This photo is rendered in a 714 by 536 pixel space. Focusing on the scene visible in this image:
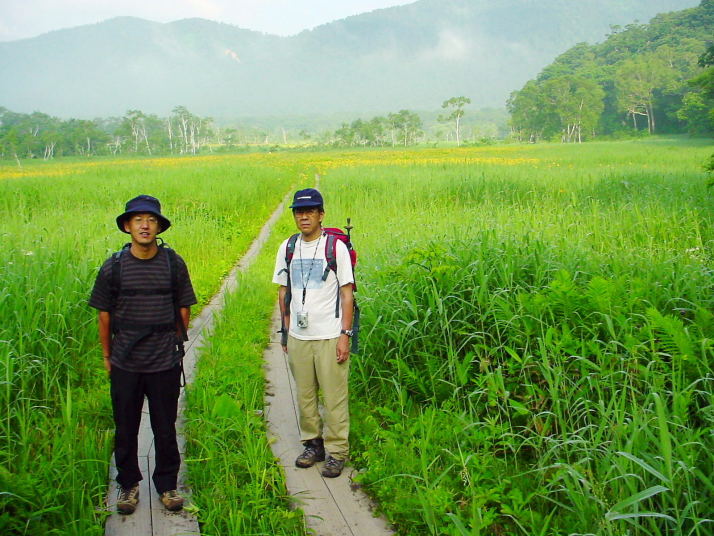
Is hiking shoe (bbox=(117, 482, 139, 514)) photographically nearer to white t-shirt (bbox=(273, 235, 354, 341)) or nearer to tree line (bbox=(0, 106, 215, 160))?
white t-shirt (bbox=(273, 235, 354, 341))

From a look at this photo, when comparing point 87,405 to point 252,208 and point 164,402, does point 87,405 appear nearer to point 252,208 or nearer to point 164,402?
point 164,402

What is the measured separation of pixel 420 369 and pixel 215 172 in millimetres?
17605

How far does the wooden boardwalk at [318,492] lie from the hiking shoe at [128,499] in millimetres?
867

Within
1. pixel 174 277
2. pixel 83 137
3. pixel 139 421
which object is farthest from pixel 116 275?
pixel 83 137

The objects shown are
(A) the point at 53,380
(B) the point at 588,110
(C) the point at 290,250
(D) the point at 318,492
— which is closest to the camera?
(D) the point at 318,492

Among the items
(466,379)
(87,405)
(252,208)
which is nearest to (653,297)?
(466,379)

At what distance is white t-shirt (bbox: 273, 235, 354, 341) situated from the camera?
331 cm

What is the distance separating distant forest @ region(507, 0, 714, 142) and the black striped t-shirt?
217ft

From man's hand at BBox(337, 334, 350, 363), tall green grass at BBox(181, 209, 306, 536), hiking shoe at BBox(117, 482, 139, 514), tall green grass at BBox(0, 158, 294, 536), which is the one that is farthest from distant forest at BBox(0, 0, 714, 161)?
hiking shoe at BBox(117, 482, 139, 514)

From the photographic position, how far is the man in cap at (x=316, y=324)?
3312 millimetres

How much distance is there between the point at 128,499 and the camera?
117 inches

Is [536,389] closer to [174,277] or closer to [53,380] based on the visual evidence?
[174,277]

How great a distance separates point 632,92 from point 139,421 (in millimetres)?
90225

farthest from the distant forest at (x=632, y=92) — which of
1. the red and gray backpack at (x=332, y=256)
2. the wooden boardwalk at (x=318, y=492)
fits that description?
the wooden boardwalk at (x=318, y=492)
